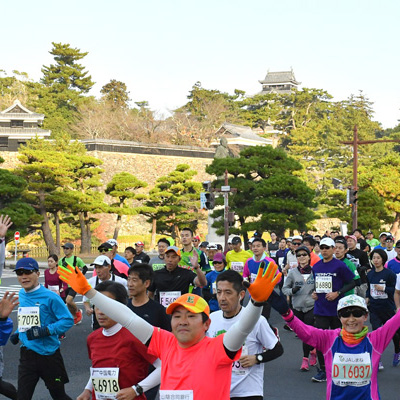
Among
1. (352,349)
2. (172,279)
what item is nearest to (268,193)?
(172,279)

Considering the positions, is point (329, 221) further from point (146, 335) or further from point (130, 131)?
point (146, 335)

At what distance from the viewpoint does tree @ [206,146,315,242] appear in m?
35.3

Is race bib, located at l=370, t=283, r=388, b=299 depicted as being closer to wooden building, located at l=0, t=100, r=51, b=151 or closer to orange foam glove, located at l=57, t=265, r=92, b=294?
orange foam glove, located at l=57, t=265, r=92, b=294

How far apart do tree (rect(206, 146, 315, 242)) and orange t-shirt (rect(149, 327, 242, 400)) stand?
103 feet

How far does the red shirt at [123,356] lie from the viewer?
4707mm

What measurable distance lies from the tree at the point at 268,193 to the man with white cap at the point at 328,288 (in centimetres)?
2563

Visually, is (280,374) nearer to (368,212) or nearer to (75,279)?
(75,279)

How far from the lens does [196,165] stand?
6200cm

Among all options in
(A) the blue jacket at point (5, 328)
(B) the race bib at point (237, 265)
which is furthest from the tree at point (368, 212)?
(A) the blue jacket at point (5, 328)

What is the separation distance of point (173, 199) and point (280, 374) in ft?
117

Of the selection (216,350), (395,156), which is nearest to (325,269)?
(216,350)

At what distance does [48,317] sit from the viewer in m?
6.54

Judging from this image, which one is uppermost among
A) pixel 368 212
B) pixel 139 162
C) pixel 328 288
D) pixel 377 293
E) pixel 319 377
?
pixel 139 162

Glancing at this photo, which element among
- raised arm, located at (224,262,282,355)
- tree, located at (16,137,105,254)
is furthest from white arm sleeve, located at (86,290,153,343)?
tree, located at (16,137,105,254)
